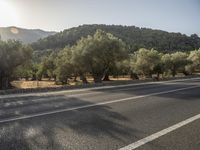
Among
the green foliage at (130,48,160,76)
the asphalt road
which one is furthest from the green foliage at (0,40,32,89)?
the green foliage at (130,48,160,76)

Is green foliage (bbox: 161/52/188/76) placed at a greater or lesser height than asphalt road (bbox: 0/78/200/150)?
greater

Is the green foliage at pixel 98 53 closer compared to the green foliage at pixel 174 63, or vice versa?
the green foliage at pixel 98 53

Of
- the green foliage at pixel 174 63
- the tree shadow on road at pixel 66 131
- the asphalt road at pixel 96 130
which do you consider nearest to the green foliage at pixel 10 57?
the asphalt road at pixel 96 130

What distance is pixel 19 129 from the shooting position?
25.8ft

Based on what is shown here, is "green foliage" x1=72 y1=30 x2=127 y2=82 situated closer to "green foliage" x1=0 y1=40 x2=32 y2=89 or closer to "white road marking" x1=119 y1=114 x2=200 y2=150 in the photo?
"green foliage" x1=0 y1=40 x2=32 y2=89

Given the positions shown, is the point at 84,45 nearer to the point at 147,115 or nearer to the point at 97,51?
the point at 97,51

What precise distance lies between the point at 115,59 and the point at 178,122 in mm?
35742

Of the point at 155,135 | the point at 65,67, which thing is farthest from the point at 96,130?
the point at 65,67

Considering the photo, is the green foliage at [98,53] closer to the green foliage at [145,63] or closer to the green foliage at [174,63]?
the green foliage at [145,63]

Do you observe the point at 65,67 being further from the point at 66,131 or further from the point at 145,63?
the point at 66,131

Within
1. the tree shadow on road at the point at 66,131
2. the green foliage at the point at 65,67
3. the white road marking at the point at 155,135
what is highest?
the green foliage at the point at 65,67

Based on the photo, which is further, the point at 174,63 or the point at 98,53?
the point at 174,63

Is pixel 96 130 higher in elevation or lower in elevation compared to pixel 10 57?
lower

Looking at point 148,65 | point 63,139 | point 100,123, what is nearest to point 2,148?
point 63,139
